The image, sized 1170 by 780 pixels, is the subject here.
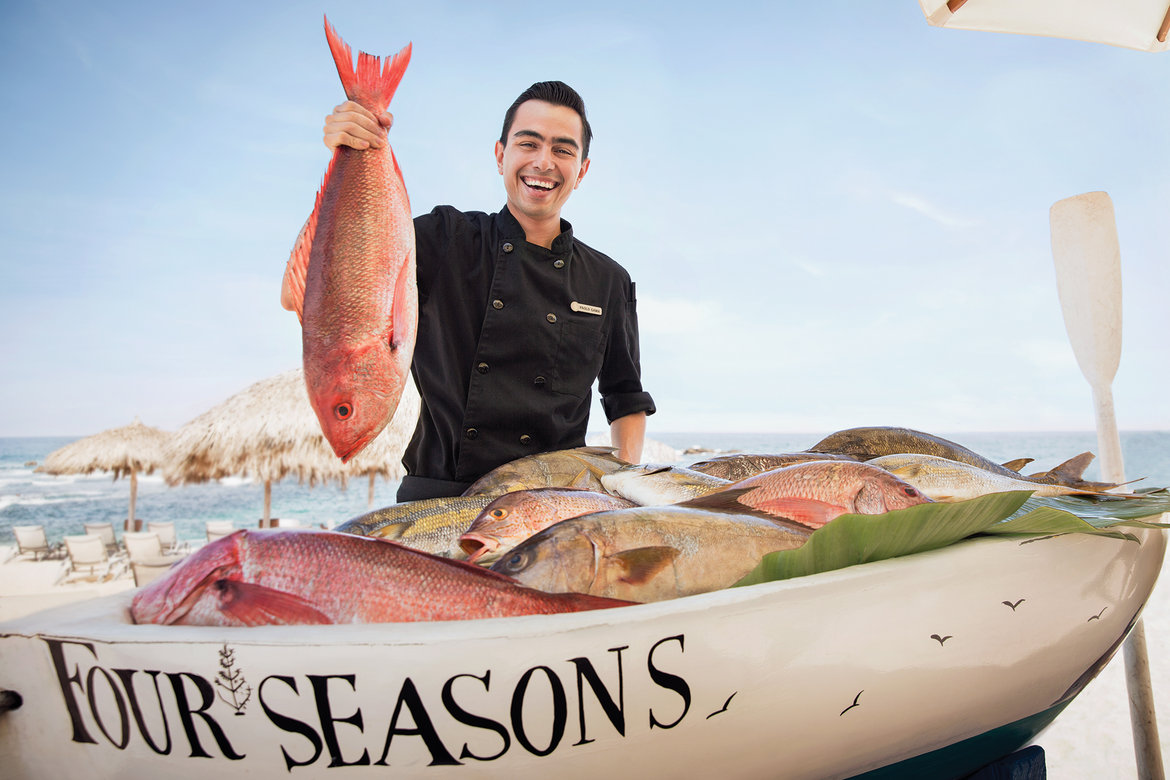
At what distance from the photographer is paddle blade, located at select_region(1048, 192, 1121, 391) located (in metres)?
2.40

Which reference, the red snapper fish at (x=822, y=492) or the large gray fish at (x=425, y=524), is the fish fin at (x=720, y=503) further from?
the large gray fish at (x=425, y=524)

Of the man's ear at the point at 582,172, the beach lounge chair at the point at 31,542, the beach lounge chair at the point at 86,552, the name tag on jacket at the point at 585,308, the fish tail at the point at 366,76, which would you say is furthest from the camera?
the beach lounge chair at the point at 31,542

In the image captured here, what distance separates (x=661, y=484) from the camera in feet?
3.88

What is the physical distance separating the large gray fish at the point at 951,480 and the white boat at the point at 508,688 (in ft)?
1.51

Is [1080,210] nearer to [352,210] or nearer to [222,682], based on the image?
[352,210]

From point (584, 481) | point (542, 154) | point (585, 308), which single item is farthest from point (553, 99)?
point (584, 481)

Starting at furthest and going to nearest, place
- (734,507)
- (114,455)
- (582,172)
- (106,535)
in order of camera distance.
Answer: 1. (106,535)
2. (114,455)
3. (582,172)
4. (734,507)

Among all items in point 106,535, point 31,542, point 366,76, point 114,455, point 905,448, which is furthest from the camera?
point 106,535

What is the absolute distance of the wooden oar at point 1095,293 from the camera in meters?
2.40

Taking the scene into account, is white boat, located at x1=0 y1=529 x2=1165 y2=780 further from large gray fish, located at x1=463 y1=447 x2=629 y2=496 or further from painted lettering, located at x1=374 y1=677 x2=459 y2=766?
large gray fish, located at x1=463 y1=447 x2=629 y2=496

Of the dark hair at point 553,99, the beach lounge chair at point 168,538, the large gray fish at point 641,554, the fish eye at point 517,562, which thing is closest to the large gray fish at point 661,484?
the large gray fish at point 641,554

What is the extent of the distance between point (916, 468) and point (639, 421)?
1.39 metres

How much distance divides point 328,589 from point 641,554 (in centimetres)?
36

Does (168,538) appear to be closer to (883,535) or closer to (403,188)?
(403,188)
